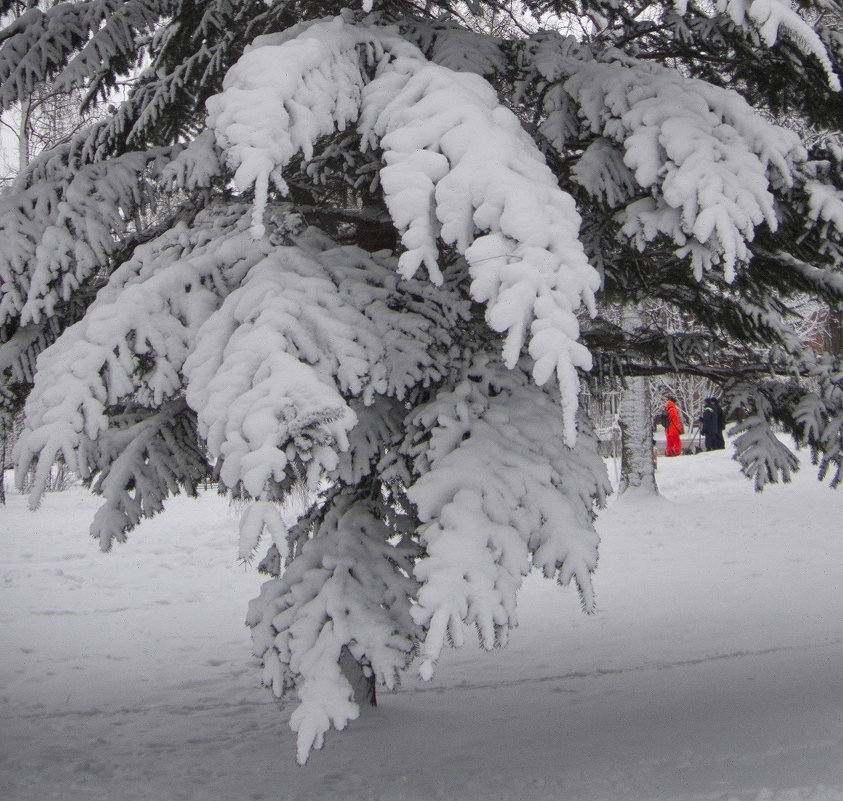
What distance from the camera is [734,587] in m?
9.39

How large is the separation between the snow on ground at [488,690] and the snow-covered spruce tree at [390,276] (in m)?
0.96

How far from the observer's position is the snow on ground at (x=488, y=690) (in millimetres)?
4684

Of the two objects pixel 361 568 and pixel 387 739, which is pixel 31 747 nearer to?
pixel 387 739

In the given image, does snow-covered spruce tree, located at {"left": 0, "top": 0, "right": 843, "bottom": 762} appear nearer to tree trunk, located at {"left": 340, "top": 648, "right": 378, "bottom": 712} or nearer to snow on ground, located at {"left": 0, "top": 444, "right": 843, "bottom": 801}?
tree trunk, located at {"left": 340, "top": 648, "right": 378, "bottom": 712}

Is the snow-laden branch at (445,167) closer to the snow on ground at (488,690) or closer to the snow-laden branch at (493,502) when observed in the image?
the snow-laden branch at (493,502)

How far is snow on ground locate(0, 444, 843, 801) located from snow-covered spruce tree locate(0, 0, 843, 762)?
957 mm

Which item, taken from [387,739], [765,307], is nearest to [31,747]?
[387,739]

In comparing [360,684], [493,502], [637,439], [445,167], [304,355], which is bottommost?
[360,684]

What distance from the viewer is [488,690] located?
6594 millimetres

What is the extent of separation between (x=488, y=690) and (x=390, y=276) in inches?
150

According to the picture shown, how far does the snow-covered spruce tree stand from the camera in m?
3.11

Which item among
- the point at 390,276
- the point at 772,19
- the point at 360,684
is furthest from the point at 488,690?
the point at 772,19

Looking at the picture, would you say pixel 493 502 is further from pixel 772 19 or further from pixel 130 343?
pixel 772 19

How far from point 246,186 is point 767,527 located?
1081cm
